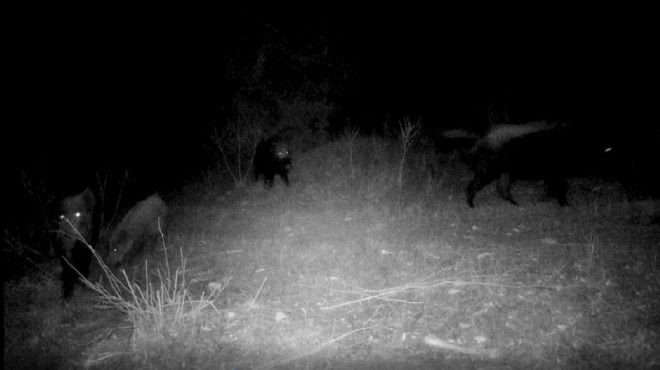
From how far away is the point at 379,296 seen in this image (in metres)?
3.99

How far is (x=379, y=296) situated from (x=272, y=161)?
15.4 feet

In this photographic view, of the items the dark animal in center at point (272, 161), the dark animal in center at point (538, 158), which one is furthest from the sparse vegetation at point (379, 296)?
the dark animal in center at point (272, 161)

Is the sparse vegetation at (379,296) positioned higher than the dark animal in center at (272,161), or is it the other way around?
the dark animal in center at (272,161)

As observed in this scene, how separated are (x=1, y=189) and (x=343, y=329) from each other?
5.40 meters

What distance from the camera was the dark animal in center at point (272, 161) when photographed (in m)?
8.06

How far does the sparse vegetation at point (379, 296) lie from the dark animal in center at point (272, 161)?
Result: 5.45ft

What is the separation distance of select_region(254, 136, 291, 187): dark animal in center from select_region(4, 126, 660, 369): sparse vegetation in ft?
5.45

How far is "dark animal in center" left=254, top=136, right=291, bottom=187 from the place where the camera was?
8062mm

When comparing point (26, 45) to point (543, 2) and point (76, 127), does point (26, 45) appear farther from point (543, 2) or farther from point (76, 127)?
point (543, 2)

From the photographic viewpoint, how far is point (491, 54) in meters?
10.7

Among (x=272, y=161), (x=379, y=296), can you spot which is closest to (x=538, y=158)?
(x=379, y=296)

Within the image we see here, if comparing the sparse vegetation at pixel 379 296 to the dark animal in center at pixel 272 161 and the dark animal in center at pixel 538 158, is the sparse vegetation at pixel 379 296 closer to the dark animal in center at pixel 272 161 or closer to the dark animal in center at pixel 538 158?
the dark animal in center at pixel 538 158

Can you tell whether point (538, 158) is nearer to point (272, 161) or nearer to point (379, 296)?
point (379, 296)

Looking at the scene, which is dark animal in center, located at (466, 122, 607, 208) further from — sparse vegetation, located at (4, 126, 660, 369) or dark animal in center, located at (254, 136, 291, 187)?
dark animal in center, located at (254, 136, 291, 187)
